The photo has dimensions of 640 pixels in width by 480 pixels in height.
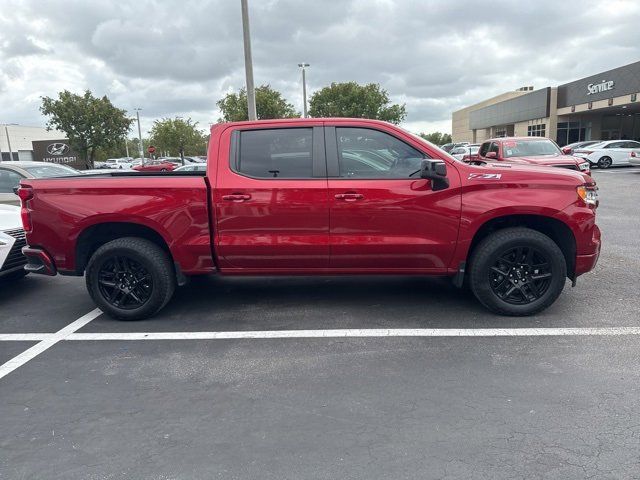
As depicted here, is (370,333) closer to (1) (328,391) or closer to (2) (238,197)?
(1) (328,391)

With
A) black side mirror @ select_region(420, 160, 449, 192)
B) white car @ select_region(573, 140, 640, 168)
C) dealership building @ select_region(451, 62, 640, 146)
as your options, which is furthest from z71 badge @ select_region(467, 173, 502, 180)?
dealership building @ select_region(451, 62, 640, 146)

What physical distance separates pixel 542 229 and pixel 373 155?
185cm

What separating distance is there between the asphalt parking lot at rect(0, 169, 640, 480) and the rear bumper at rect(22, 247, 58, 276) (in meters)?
0.55

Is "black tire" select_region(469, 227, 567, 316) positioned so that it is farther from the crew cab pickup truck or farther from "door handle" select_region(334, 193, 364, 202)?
"door handle" select_region(334, 193, 364, 202)

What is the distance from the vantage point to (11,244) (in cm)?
566

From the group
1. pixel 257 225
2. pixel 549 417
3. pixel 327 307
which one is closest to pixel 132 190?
pixel 257 225

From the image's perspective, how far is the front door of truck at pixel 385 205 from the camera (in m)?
4.51

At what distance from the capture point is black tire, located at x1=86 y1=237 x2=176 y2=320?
477 cm

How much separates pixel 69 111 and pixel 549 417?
3749cm

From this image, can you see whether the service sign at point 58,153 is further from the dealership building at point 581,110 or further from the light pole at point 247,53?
the dealership building at point 581,110

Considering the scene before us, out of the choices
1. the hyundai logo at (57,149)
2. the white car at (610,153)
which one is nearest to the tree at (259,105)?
the hyundai logo at (57,149)

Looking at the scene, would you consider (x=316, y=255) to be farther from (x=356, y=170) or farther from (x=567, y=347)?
(x=567, y=347)

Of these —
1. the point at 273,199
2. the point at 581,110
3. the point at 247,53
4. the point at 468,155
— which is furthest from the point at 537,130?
the point at 273,199

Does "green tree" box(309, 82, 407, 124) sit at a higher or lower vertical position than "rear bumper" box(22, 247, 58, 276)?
higher
